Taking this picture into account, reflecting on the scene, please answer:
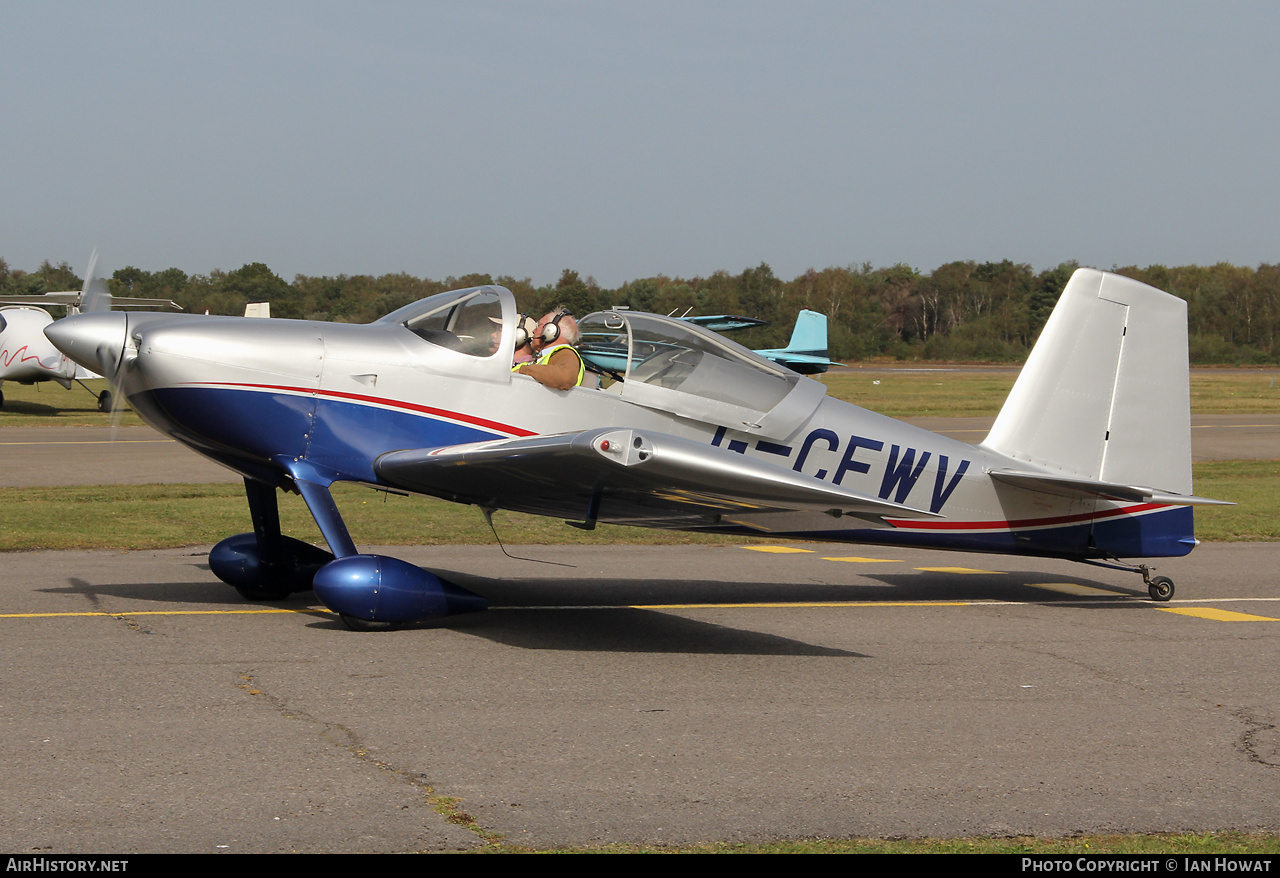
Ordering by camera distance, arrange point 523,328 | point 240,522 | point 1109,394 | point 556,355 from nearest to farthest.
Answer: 1. point 556,355
2. point 523,328
3. point 1109,394
4. point 240,522

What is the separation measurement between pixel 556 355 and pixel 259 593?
2801mm

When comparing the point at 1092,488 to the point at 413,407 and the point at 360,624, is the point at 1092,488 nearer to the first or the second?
the point at 413,407

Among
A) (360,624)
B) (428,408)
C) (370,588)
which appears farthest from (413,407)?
(360,624)

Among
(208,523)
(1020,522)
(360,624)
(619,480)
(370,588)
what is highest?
(619,480)

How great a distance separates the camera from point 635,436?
18.8 feet

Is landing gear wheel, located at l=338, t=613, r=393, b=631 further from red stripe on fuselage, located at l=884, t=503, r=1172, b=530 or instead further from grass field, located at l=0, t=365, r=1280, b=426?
grass field, located at l=0, t=365, r=1280, b=426

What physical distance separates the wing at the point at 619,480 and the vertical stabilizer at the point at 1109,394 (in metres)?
2.65

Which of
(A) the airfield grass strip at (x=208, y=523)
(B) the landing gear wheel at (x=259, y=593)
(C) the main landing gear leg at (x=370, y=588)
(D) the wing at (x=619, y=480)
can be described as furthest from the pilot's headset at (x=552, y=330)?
(A) the airfield grass strip at (x=208, y=523)

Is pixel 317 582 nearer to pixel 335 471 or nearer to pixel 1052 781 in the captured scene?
pixel 335 471

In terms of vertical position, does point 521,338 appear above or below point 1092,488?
above

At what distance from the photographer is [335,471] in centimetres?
734

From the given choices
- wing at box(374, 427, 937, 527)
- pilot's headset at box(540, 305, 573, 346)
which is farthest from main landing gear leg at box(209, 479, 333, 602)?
pilot's headset at box(540, 305, 573, 346)
